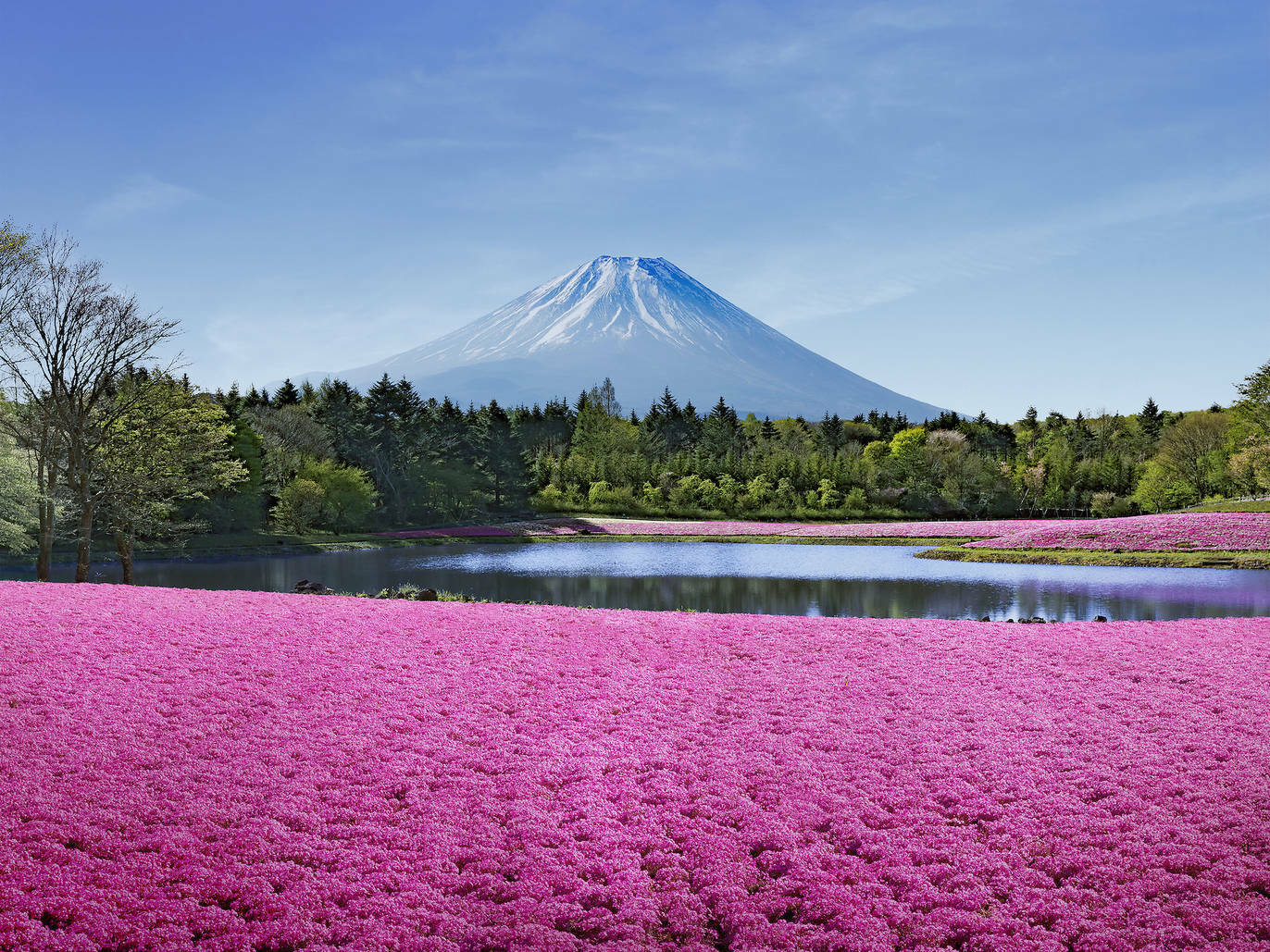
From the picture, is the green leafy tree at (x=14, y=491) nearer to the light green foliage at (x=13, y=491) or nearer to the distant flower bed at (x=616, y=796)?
the light green foliage at (x=13, y=491)

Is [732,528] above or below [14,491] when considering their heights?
below

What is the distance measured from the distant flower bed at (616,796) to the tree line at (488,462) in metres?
15.0

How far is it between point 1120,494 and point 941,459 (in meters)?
15.5

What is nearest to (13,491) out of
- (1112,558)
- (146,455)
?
(146,455)

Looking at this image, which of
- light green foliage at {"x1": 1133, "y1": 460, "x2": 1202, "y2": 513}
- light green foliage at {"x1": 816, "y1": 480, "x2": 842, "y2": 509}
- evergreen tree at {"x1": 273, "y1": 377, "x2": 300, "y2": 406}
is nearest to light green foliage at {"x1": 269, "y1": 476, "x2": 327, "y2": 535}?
evergreen tree at {"x1": 273, "y1": 377, "x2": 300, "y2": 406}

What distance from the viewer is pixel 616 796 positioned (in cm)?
827

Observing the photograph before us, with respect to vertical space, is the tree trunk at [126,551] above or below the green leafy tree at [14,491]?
below

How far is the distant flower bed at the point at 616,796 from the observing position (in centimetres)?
611

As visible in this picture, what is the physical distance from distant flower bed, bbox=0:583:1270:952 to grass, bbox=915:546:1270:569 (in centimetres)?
2409

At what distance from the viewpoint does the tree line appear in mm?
26484

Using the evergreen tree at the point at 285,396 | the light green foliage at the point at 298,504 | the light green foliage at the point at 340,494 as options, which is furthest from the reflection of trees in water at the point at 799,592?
the evergreen tree at the point at 285,396

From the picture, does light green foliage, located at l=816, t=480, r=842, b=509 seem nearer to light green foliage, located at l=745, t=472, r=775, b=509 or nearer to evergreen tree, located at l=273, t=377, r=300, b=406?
light green foliage, located at l=745, t=472, r=775, b=509

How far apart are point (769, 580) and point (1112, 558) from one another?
16.1 m

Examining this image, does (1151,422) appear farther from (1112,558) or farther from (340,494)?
(340,494)
